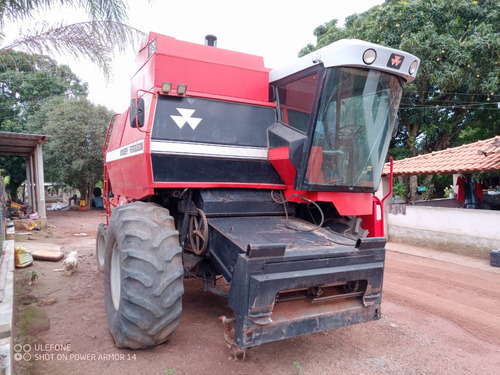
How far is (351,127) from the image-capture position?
3.99m

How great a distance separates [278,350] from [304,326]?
0.76 meters

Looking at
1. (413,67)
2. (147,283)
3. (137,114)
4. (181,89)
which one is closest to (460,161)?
(413,67)

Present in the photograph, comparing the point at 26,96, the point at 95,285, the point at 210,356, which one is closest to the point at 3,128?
the point at 26,96

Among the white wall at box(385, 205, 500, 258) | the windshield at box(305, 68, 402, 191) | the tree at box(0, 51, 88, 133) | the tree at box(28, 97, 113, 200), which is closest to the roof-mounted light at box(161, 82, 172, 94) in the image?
the windshield at box(305, 68, 402, 191)

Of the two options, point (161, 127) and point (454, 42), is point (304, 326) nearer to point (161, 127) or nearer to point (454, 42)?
point (161, 127)

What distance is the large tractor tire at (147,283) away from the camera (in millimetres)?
3102

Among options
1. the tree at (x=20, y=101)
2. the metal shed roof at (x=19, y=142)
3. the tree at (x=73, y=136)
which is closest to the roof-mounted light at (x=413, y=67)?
the metal shed roof at (x=19, y=142)

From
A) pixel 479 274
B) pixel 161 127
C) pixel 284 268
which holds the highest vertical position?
pixel 161 127

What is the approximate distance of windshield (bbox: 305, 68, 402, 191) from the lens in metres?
3.79

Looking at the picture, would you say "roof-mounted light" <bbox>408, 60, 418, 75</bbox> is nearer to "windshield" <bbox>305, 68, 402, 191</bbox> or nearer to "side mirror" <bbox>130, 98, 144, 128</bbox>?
"windshield" <bbox>305, 68, 402, 191</bbox>

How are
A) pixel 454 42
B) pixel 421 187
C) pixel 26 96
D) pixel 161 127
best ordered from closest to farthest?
1. pixel 161 127
2. pixel 454 42
3. pixel 421 187
4. pixel 26 96

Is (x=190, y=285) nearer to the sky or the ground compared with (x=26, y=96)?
nearer to the ground

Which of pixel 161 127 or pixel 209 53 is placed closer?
pixel 161 127

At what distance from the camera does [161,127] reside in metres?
3.87
